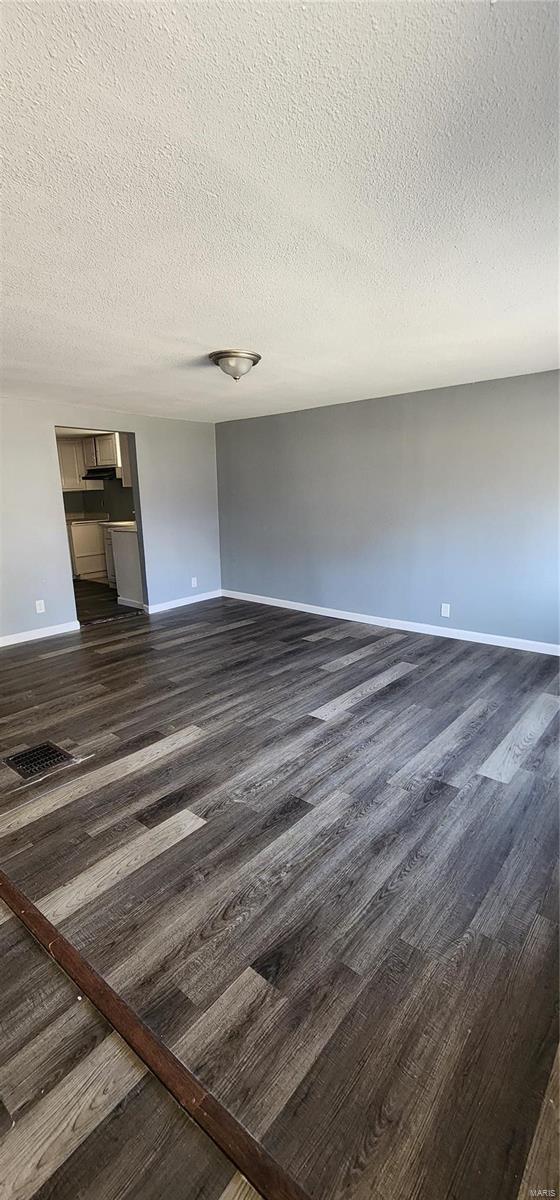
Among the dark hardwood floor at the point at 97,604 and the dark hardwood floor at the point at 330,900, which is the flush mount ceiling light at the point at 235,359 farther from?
the dark hardwood floor at the point at 97,604

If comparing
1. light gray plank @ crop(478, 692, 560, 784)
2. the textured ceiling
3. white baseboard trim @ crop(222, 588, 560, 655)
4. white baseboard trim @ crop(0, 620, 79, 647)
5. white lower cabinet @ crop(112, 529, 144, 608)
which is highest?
the textured ceiling

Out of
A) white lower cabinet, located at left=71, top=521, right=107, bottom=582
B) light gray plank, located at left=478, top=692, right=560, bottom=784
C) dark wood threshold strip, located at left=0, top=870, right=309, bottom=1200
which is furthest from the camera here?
white lower cabinet, located at left=71, top=521, right=107, bottom=582

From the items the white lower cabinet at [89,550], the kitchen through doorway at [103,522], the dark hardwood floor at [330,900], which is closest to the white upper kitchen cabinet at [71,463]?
the kitchen through doorway at [103,522]

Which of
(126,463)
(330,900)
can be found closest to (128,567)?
(126,463)

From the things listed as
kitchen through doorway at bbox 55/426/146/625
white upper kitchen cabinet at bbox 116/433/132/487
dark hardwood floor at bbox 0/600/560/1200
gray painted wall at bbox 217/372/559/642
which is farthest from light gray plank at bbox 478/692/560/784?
white upper kitchen cabinet at bbox 116/433/132/487

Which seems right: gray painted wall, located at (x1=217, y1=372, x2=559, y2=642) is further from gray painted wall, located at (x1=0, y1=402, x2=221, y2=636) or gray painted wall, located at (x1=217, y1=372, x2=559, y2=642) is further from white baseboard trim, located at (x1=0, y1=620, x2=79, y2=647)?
white baseboard trim, located at (x1=0, y1=620, x2=79, y2=647)

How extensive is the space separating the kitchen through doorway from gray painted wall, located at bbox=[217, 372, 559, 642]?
4.28 feet

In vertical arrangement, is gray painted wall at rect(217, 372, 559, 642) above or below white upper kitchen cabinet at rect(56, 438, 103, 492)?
below

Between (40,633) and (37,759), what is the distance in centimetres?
253

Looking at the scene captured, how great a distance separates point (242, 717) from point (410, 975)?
1.79 meters

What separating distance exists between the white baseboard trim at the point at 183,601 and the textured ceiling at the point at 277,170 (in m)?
3.52

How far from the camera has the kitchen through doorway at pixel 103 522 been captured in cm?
575

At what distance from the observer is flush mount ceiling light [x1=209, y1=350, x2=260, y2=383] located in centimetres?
288

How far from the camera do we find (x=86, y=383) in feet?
12.2
